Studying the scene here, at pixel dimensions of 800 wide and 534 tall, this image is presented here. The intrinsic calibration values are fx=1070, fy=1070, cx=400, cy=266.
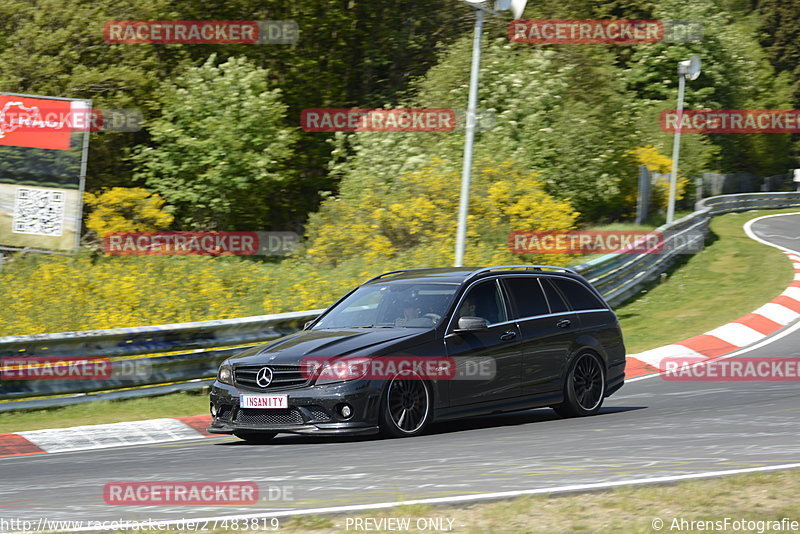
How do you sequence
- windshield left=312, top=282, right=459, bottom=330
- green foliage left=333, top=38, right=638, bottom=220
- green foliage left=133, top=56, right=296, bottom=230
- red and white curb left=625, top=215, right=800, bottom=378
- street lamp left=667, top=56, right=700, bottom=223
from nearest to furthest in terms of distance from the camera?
windshield left=312, top=282, right=459, bottom=330 → red and white curb left=625, top=215, right=800, bottom=378 → street lamp left=667, top=56, right=700, bottom=223 → green foliage left=333, top=38, right=638, bottom=220 → green foliage left=133, top=56, right=296, bottom=230

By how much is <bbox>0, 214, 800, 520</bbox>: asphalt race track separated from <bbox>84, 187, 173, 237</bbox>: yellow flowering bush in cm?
1884

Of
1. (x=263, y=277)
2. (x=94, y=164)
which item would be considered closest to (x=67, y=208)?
(x=263, y=277)

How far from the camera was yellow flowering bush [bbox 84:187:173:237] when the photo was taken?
28.4m

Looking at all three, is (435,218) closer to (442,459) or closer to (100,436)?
(100,436)

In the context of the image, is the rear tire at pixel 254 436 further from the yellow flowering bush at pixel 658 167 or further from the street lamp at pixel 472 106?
the yellow flowering bush at pixel 658 167

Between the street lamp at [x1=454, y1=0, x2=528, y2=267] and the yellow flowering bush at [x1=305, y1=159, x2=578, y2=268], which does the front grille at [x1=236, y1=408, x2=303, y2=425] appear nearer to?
the street lamp at [x1=454, y1=0, x2=528, y2=267]

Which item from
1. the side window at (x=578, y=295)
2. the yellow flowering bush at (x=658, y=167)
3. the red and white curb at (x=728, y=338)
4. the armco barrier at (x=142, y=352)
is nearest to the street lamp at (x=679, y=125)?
the yellow flowering bush at (x=658, y=167)

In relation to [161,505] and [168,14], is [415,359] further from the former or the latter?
[168,14]

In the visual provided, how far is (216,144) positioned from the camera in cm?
3538

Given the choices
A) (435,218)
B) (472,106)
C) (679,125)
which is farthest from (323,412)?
(679,125)

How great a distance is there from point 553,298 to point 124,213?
69.3 feet

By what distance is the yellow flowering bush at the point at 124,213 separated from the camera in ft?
93.3

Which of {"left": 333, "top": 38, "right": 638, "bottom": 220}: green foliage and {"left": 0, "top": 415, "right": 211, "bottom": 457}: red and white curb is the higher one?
{"left": 333, "top": 38, "right": 638, "bottom": 220}: green foliage

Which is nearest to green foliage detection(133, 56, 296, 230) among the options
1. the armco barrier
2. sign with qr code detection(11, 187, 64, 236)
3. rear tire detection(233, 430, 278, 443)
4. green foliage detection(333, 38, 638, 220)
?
green foliage detection(333, 38, 638, 220)
